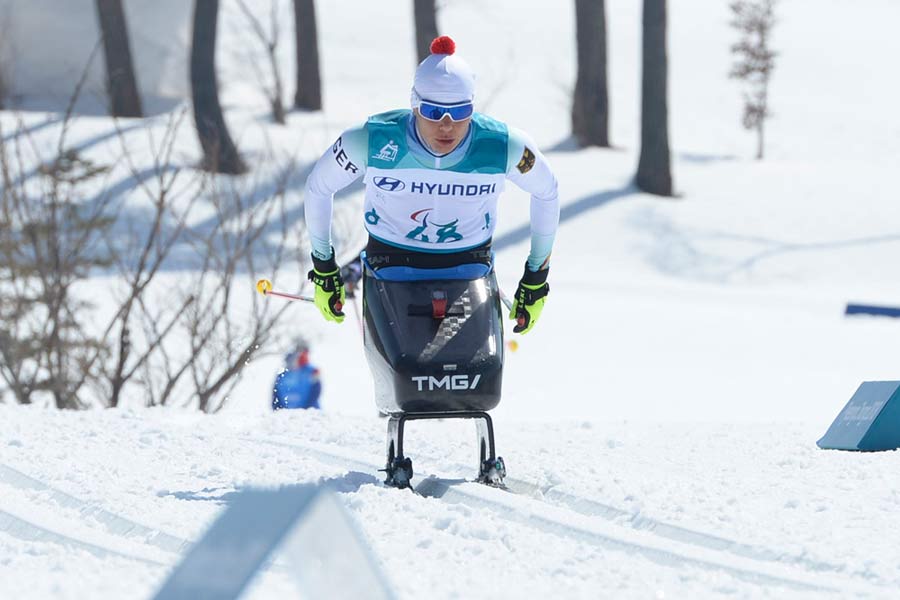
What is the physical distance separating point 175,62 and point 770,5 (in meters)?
11.3

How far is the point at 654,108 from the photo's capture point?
18.0 meters

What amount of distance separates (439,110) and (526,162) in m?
0.46

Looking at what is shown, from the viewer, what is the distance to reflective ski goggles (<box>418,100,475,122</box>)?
5.30 m

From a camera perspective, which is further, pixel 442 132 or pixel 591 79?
pixel 591 79

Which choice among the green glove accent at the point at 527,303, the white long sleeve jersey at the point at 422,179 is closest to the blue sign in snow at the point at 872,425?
the green glove accent at the point at 527,303

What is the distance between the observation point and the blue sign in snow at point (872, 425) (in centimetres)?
586

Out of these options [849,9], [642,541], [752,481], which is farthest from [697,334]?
[849,9]

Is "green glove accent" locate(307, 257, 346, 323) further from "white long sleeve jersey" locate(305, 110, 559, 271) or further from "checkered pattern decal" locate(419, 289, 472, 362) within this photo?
"checkered pattern decal" locate(419, 289, 472, 362)

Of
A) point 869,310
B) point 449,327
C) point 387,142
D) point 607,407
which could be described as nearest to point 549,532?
point 449,327

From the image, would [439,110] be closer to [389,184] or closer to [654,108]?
[389,184]

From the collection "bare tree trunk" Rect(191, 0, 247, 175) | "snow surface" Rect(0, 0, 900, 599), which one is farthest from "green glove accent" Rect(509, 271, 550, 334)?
"bare tree trunk" Rect(191, 0, 247, 175)

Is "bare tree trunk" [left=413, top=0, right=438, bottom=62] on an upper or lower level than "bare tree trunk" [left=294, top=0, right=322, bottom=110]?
upper

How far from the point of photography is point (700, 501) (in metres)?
5.04

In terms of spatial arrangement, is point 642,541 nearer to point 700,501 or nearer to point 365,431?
point 700,501
